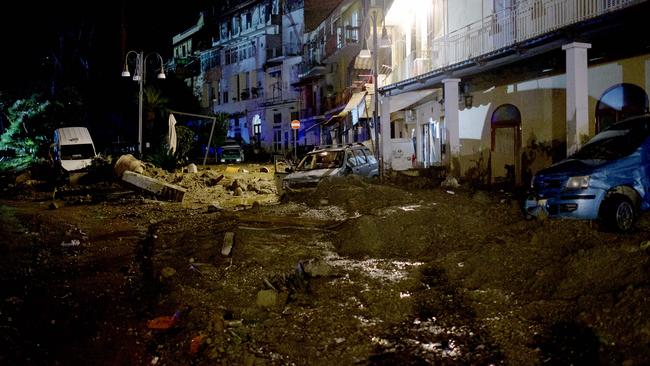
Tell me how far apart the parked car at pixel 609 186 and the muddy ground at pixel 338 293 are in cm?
35

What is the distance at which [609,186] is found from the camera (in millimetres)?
9055

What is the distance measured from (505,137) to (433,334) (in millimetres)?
14546

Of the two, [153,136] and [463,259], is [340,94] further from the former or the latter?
[463,259]

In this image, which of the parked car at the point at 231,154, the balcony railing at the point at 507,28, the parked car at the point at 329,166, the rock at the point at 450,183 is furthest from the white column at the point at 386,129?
the parked car at the point at 231,154

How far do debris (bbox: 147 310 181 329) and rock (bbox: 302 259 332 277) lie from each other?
1.97 m

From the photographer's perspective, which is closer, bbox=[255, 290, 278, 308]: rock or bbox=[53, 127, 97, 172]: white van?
bbox=[255, 290, 278, 308]: rock

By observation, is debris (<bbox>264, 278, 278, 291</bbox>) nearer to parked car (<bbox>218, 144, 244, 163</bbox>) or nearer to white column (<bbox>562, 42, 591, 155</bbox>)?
white column (<bbox>562, 42, 591, 155</bbox>)

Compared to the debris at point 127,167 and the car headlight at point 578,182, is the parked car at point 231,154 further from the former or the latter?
the car headlight at point 578,182

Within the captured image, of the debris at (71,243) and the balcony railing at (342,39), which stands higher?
the balcony railing at (342,39)

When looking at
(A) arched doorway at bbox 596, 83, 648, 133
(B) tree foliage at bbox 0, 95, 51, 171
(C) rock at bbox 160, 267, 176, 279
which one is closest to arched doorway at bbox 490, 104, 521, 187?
(A) arched doorway at bbox 596, 83, 648, 133

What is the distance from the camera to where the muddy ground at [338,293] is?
5.43 meters

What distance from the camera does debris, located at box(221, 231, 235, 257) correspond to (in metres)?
9.69

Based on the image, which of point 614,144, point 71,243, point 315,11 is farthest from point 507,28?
point 315,11

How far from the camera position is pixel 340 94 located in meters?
40.3
